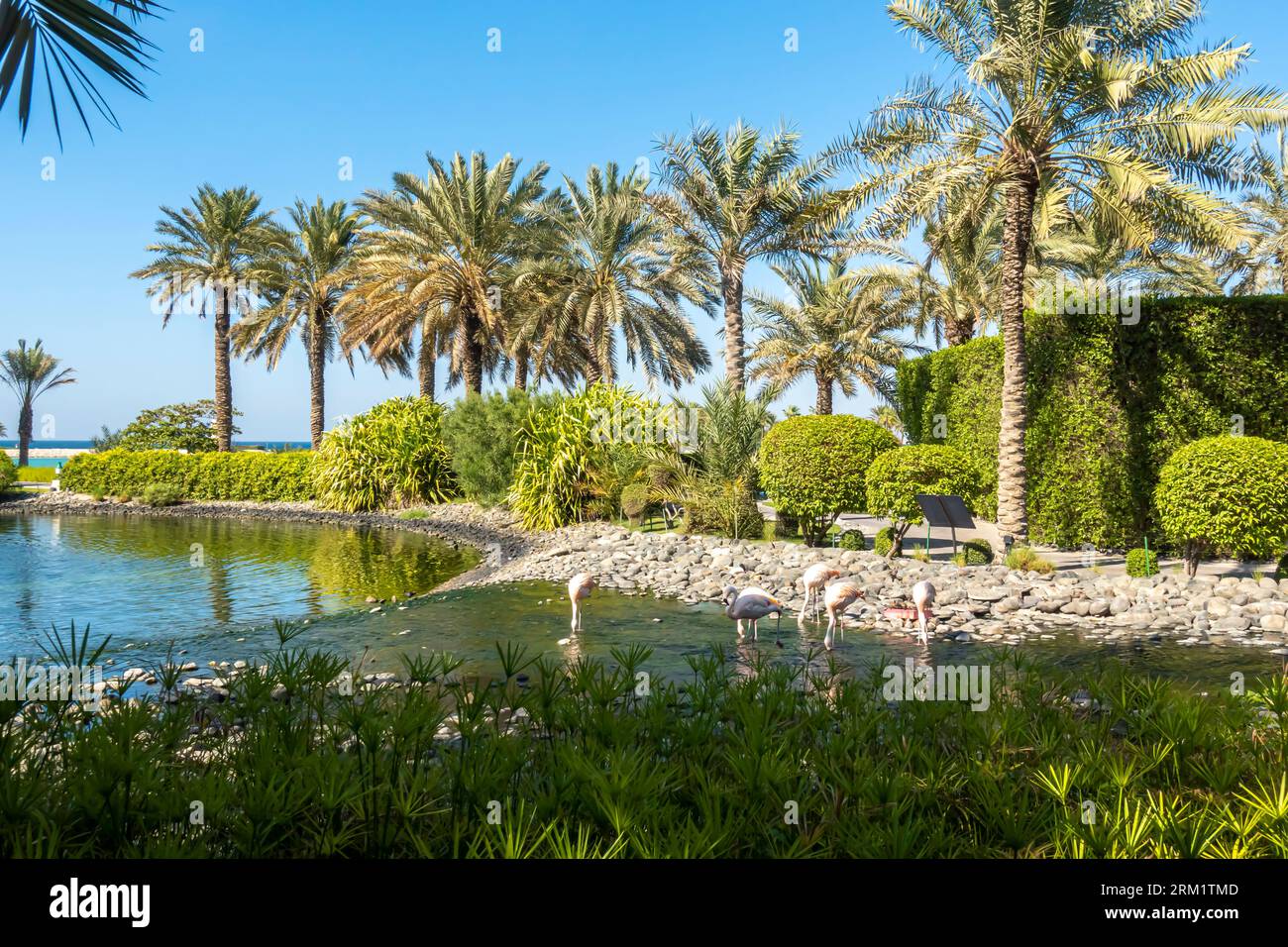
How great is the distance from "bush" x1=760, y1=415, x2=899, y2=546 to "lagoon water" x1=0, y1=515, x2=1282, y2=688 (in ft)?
14.5

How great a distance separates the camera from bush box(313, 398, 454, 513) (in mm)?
26203

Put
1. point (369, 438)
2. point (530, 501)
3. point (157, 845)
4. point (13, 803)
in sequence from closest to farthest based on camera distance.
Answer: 1. point (157, 845)
2. point (13, 803)
3. point (530, 501)
4. point (369, 438)

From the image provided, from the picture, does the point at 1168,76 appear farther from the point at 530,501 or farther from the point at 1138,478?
the point at 530,501

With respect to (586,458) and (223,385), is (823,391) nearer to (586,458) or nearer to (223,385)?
(586,458)

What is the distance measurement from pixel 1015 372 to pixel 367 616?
10991 millimetres

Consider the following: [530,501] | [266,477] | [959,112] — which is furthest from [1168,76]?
[266,477]

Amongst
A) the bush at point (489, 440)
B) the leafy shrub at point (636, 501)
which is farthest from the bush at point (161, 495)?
the leafy shrub at point (636, 501)

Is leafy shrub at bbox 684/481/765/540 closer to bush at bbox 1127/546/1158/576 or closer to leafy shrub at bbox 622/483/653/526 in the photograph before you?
leafy shrub at bbox 622/483/653/526

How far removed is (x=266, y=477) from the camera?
32.4 m

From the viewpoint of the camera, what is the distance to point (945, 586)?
10211 mm

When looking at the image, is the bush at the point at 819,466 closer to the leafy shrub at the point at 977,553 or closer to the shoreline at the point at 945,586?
the shoreline at the point at 945,586

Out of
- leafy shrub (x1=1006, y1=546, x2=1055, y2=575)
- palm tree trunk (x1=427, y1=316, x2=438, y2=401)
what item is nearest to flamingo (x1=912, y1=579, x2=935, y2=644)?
leafy shrub (x1=1006, y1=546, x2=1055, y2=575)

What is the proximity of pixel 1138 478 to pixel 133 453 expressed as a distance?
130 feet

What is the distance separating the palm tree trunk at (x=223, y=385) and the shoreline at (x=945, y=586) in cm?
2400
